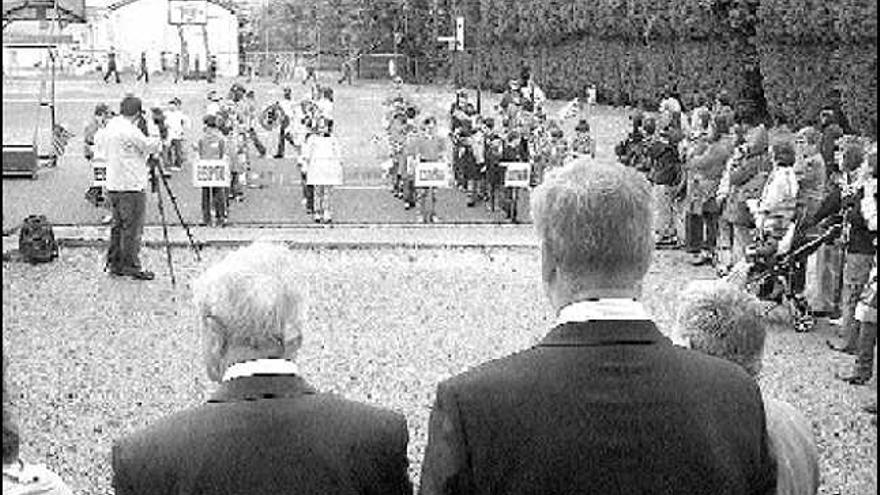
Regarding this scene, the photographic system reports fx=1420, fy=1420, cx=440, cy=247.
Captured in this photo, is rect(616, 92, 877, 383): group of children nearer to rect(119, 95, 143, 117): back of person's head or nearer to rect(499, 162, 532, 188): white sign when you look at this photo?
rect(499, 162, 532, 188): white sign

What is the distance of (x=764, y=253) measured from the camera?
12445 mm

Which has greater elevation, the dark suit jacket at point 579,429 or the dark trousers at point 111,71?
the dark trousers at point 111,71

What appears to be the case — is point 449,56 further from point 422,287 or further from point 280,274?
point 280,274

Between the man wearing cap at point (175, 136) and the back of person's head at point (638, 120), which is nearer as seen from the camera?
the back of person's head at point (638, 120)

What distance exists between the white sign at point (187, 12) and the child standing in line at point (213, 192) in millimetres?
55898

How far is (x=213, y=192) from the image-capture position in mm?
20453

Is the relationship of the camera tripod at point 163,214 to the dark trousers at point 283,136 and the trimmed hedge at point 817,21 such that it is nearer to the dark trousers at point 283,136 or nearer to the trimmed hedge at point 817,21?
the trimmed hedge at point 817,21

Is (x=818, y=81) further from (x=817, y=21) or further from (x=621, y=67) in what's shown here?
(x=621, y=67)

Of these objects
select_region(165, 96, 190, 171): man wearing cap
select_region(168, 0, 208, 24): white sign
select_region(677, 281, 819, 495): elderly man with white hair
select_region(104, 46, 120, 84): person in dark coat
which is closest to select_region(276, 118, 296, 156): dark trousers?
select_region(165, 96, 190, 171): man wearing cap

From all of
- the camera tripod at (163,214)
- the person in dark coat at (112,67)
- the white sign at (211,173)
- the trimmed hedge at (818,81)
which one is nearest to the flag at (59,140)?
the white sign at (211,173)

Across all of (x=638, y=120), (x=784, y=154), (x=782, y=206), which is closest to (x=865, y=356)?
(x=782, y=206)

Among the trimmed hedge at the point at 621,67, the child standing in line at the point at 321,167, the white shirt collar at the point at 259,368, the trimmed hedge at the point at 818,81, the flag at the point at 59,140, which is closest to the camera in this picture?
the white shirt collar at the point at 259,368

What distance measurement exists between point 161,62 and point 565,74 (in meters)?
29.2

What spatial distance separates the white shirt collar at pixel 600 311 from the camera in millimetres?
2926
